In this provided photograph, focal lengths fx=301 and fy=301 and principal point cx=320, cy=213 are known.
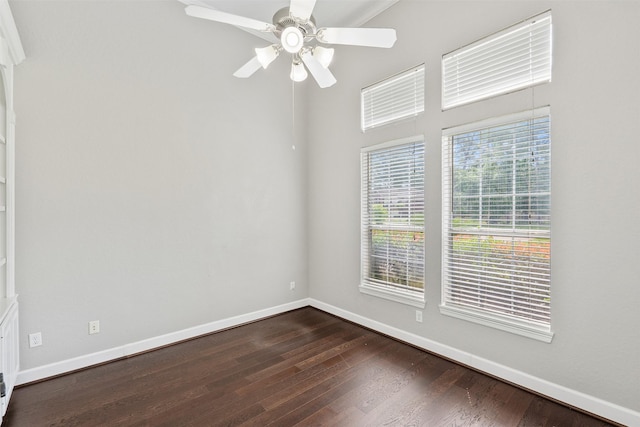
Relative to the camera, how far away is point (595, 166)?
6.64 feet

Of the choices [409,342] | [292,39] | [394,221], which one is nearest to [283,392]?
[409,342]

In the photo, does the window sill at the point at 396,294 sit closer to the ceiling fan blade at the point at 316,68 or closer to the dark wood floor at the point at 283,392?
the dark wood floor at the point at 283,392

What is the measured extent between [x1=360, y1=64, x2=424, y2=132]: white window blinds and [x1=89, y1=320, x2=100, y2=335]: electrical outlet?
3.31 m

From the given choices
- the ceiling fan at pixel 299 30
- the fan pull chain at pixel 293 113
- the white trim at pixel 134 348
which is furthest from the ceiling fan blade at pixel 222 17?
the white trim at pixel 134 348

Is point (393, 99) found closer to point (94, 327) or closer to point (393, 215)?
point (393, 215)

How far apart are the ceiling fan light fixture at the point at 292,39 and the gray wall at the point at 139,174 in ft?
5.94

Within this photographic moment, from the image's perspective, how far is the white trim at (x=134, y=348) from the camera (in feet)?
8.04

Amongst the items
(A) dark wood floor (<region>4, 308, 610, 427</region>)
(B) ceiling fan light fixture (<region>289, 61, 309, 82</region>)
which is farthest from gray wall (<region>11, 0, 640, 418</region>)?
(B) ceiling fan light fixture (<region>289, 61, 309, 82</region>)

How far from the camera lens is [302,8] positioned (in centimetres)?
172

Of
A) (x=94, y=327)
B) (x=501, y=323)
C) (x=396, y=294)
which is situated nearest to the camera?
(x=501, y=323)

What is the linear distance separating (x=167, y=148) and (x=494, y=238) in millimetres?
3201

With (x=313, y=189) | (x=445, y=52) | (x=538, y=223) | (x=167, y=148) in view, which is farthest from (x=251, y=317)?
(x=445, y=52)

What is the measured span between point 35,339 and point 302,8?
10.5 feet

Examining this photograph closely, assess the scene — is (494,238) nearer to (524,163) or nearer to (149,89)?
(524,163)
